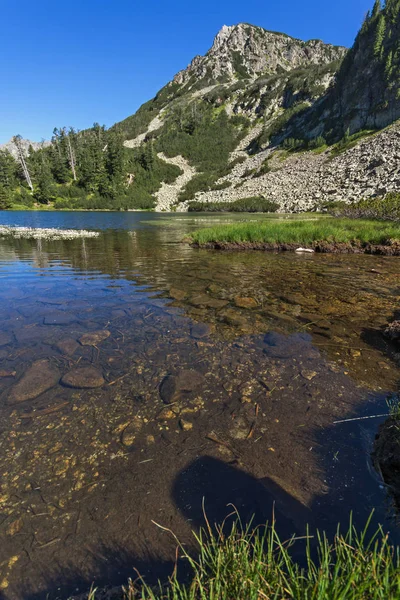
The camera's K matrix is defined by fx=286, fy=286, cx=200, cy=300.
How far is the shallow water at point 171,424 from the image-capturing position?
9.01 feet

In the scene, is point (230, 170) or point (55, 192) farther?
point (230, 170)

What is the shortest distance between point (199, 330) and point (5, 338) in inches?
184

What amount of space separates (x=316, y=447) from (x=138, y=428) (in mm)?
2467

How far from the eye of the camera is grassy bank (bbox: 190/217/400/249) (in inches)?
787

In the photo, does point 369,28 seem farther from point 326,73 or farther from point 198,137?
point 198,137

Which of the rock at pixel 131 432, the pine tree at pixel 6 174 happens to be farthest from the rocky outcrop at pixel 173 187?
the rock at pixel 131 432

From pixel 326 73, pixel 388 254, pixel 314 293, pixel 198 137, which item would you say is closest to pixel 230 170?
pixel 198 137

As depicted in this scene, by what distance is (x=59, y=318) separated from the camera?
319 inches

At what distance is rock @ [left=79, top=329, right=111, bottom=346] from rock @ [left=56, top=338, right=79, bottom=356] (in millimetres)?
177

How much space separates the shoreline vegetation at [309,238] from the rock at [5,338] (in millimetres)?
16748

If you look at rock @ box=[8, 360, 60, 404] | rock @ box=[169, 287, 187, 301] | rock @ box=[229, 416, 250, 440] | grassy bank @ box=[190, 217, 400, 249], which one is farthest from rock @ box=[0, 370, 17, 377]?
grassy bank @ box=[190, 217, 400, 249]

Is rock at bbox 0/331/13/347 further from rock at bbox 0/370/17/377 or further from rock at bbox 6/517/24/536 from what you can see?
rock at bbox 6/517/24/536

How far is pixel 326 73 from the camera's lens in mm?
149000

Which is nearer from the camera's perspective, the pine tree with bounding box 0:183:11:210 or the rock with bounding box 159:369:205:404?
the rock with bounding box 159:369:205:404
